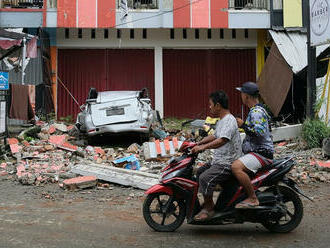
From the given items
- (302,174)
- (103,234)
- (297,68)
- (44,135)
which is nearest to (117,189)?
(103,234)

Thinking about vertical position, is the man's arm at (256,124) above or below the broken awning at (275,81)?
below

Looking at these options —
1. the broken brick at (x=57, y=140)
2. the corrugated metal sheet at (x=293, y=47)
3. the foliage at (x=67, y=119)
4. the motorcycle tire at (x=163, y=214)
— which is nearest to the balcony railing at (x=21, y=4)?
the foliage at (x=67, y=119)

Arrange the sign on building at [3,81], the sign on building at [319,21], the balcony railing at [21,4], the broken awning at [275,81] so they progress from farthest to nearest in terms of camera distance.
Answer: the balcony railing at [21,4] < the broken awning at [275,81] < the sign on building at [319,21] < the sign on building at [3,81]

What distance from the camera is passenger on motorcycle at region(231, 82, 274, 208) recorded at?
415 centimetres

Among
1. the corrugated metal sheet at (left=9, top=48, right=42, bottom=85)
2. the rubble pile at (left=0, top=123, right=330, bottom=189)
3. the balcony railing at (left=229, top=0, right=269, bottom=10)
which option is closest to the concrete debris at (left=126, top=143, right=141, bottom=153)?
the rubble pile at (left=0, top=123, right=330, bottom=189)

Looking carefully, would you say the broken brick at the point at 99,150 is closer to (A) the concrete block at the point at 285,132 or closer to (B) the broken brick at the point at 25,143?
(B) the broken brick at the point at 25,143

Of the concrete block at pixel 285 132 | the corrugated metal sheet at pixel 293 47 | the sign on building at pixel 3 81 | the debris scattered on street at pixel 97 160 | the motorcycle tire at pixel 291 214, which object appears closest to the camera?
the motorcycle tire at pixel 291 214

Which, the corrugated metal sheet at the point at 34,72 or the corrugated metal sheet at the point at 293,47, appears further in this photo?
the corrugated metal sheet at the point at 34,72

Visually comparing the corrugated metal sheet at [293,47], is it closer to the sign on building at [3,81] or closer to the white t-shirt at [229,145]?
the sign on building at [3,81]

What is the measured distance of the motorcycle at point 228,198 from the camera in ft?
13.9

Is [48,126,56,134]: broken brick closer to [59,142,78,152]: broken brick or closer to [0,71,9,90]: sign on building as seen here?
[59,142,78,152]: broken brick

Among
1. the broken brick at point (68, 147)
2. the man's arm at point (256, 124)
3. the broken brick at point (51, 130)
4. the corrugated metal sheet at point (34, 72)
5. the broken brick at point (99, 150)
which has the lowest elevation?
the broken brick at point (99, 150)

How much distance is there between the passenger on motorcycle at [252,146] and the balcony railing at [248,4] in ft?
40.9

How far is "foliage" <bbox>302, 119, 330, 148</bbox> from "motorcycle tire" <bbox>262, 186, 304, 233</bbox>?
18.8 feet
